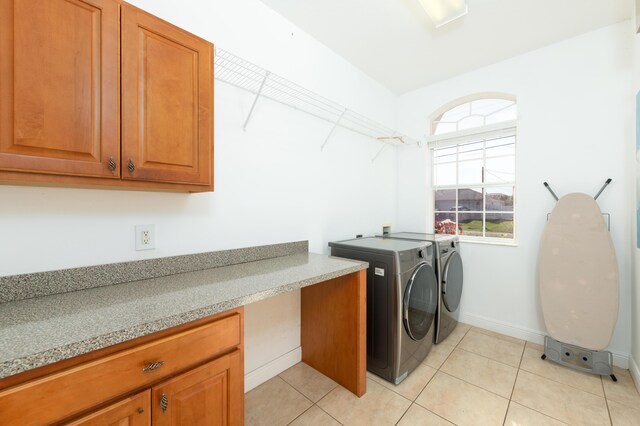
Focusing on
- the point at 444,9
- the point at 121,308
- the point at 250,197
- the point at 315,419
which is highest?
the point at 444,9

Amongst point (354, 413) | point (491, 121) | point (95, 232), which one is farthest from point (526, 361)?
point (95, 232)

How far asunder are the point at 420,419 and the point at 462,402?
351 mm

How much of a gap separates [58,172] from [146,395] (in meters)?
0.84

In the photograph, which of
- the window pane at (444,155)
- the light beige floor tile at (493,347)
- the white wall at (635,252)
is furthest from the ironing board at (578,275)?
the window pane at (444,155)

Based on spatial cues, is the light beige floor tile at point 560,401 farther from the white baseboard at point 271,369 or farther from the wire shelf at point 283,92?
the wire shelf at point 283,92

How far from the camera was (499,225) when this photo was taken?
2715 mm

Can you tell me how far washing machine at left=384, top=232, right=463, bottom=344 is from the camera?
2258 mm

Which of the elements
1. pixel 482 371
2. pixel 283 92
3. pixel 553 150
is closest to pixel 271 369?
pixel 482 371

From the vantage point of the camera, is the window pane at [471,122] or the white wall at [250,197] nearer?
the white wall at [250,197]

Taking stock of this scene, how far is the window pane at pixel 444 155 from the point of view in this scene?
3.01 m

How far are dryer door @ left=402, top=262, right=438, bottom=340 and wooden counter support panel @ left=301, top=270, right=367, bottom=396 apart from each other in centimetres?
34

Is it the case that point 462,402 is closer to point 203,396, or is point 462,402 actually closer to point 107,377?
point 203,396

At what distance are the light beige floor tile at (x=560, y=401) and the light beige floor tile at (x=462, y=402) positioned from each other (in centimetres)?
18

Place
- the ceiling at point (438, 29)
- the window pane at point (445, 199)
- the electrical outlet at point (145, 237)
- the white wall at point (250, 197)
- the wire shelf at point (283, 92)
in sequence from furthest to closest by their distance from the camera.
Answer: the window pane at point (445, 199)
the ceiling at point (438, 29)
the wire shelf at point (283, 92)
the electrical outlet at point (145, 237)
the white wall at point (250, 197)
